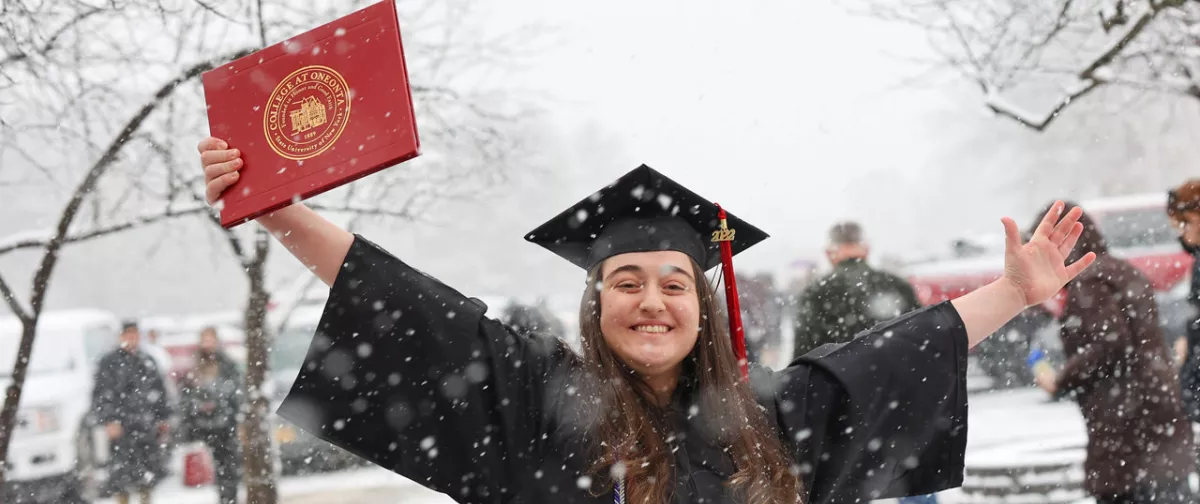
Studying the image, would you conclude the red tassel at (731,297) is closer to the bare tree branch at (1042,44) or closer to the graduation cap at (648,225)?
the graduation cap at (648,225)

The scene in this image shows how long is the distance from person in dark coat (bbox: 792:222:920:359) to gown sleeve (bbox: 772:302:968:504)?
2.71 m

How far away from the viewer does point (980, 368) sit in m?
12.0

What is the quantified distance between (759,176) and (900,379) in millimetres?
21536

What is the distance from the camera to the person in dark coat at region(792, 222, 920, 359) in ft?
16.3

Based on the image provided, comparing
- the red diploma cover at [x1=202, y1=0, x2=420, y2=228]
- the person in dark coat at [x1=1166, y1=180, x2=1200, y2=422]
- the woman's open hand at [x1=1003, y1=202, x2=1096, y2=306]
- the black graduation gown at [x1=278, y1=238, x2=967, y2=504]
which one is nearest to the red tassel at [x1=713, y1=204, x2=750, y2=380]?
the black graduation gown at [x1=278, y1=238, x2=967, y2=504]

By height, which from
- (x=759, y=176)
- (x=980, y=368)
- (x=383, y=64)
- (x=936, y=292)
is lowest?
(x=980, y=368)

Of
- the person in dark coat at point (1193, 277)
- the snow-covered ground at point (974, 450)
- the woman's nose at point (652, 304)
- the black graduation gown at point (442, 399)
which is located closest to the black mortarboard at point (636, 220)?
the woman's nose at point (652, 304)

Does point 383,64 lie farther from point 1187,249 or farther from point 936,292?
point 936,292

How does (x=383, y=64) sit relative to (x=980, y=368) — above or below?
above

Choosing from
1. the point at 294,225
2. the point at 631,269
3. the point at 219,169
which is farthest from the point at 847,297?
the point at 219,169

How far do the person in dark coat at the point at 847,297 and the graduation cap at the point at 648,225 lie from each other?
280 cm

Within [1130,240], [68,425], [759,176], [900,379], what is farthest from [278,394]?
[759,176]

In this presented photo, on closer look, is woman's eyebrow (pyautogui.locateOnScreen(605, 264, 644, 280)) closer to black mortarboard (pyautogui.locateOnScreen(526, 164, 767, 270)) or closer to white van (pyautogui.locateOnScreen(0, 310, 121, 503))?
black mortarboard (pyautogui.locateOnScreen(526, 164, 767, 270))

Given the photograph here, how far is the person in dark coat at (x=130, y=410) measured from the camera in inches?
274
